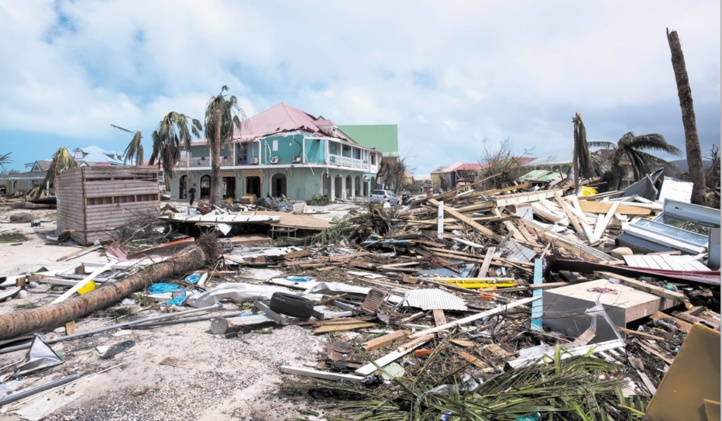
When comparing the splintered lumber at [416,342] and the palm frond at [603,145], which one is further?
the palm frond at [603,145]

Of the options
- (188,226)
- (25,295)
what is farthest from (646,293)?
(188,226)

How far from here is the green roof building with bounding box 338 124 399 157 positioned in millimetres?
47188

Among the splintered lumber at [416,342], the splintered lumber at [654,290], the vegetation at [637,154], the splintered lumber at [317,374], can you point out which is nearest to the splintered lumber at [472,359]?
the splintered lumber at [416,342]

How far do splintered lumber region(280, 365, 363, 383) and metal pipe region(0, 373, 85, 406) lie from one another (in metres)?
1.78

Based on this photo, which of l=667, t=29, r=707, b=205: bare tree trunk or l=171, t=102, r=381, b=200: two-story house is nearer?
l=667, t=29, r=707, b=205: bare tree trunk

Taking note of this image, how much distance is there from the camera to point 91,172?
1134cm

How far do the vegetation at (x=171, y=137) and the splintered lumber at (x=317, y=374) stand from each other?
25.0 metres

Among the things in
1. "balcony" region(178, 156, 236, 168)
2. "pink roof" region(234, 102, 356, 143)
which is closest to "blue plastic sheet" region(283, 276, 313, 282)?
"pink roof" region(234, 102, 356, 143)

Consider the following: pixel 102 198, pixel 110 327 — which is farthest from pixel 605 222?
pixel 102 198

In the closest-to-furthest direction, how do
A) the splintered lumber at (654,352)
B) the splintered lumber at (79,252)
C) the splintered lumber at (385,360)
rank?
the splintered lumber at (385,360)
the splintered lumber at (654,352)
the splintered lumber at (79,252)

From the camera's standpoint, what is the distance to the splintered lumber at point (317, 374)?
343 cm

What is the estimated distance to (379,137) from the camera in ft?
156

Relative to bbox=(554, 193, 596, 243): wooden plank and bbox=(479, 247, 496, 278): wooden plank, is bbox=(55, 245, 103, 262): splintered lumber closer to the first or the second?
bbox=(479, 247, 496, 278): wooden plank

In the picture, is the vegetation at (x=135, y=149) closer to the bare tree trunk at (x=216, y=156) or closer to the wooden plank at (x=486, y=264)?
the bare tree trunk at (x=216, y=156)
